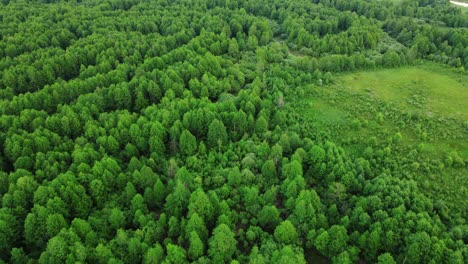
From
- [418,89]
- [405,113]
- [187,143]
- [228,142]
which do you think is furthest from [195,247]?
[418,89]

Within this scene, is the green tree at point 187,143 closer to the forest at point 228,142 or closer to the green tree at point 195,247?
the forest at point 228,142

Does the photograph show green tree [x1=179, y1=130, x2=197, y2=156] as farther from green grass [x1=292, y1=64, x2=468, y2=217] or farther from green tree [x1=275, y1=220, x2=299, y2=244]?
green grass [x1=292, y1=64, x2=468, y2=217]

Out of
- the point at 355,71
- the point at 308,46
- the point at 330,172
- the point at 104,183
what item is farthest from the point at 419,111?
the point at 104,183

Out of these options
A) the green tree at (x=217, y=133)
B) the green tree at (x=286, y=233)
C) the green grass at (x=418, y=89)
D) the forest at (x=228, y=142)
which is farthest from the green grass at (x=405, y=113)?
the green tree at (x=286, y=233)

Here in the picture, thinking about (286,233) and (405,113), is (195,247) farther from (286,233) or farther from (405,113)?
(405,113)

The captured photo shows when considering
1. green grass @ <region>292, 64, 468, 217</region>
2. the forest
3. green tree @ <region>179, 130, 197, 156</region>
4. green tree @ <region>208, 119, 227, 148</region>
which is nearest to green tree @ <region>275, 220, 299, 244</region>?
the forest

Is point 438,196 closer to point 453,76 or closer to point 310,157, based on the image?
point 310,157
